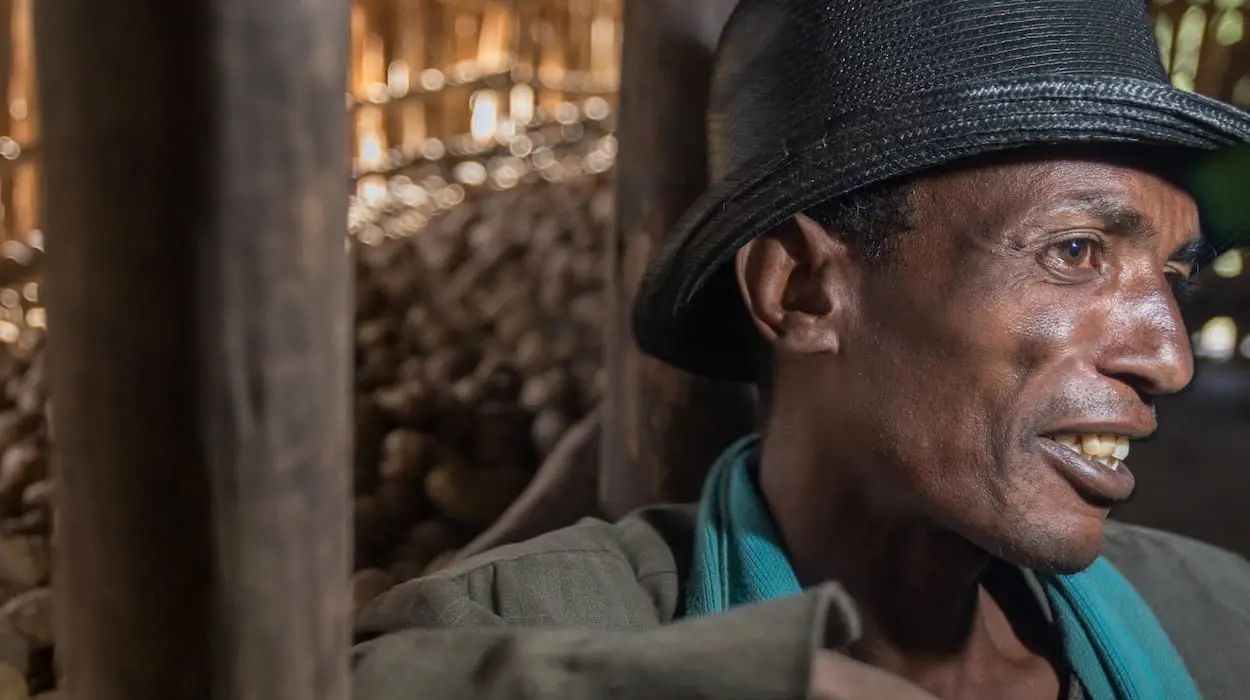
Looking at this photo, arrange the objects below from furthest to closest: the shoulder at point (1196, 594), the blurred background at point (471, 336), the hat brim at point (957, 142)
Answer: the blurred background at point (471, 336)
the shoulder at point (1196, 594)
the hat brim at point (957, 142)

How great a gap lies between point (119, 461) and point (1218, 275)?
9.85ft

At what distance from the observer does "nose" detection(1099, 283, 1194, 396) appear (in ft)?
3.84

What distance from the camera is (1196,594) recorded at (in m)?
1.63

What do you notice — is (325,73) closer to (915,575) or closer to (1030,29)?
(1030,29)

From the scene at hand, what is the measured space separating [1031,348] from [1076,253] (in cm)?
12

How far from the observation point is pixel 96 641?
29.4 inches

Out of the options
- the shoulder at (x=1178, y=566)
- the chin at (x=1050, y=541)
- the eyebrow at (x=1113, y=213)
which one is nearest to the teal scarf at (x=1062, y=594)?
the shoulder at (x=1178, y=566)

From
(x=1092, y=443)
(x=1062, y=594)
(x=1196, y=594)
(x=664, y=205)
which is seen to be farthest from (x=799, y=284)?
(x=1196, y=594)

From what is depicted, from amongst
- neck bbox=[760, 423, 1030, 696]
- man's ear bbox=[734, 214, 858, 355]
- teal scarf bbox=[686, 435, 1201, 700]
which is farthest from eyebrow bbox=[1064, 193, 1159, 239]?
teal scarf bbox=[686, 435, 1201, 700]

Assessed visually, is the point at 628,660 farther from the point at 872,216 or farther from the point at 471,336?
the point at 471,336

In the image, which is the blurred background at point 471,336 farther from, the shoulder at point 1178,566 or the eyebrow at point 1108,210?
the shoulder at point 1178,566

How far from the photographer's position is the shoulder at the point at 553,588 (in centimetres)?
123

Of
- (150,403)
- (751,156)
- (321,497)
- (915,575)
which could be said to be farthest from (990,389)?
(150,403)

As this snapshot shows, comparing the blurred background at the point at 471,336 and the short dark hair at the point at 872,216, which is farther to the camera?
the blurred background at the point at 471,336
